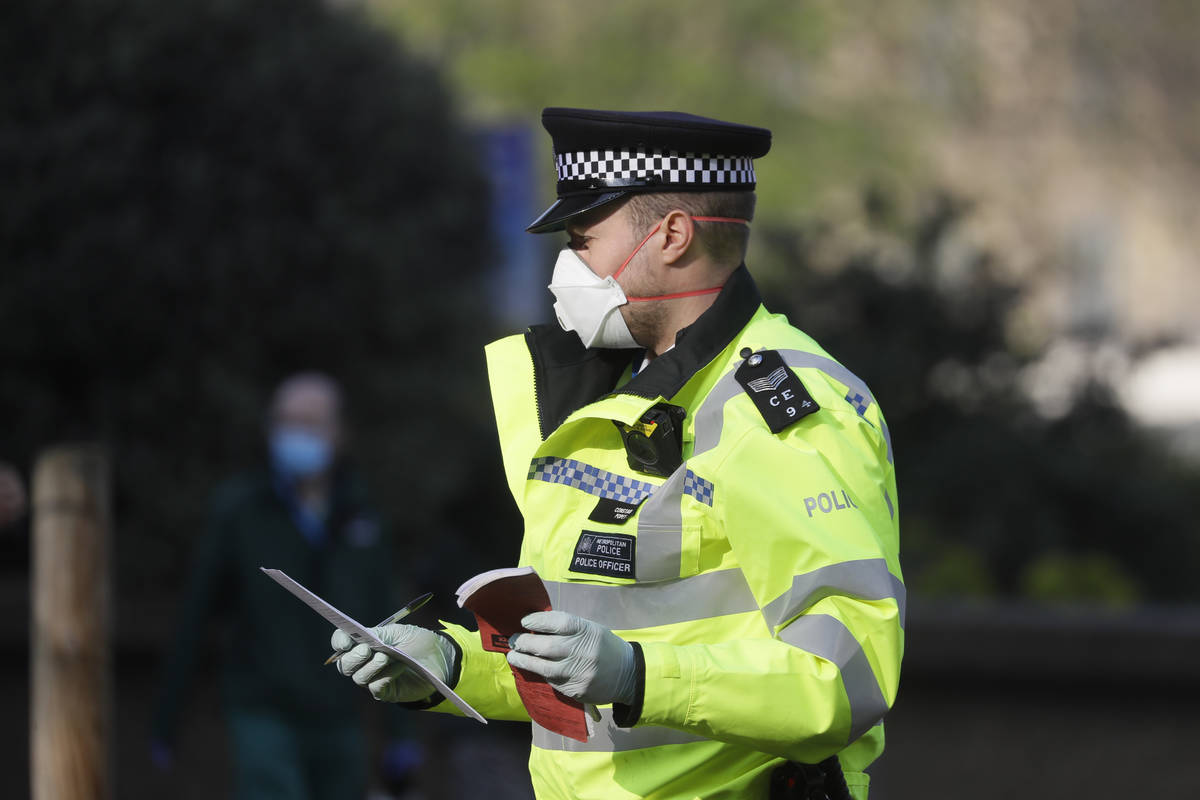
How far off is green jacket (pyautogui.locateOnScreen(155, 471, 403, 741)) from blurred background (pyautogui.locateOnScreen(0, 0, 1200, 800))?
2.72ft

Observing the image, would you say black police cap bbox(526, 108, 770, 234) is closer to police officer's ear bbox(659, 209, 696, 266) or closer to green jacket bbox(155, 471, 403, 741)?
police officer's ear bbox(659, 209, 696, 266)

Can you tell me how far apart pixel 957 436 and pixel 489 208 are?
3.03 meters

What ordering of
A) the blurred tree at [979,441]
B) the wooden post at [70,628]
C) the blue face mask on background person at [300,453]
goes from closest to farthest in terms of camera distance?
1. the wooden post at [70,628]
2. the blue face mask on background person at [300,453]
3. the blurred tree at [979,441]

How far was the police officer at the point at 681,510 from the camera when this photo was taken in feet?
7.74

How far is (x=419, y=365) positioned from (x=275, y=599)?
9.28 feet

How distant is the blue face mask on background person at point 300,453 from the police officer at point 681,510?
3.24 metres

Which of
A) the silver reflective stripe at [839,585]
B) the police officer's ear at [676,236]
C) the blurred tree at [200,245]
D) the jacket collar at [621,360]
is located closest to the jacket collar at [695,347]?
the jacket collar at [621,360]

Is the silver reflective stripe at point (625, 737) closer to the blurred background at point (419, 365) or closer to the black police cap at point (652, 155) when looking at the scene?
the black police cap at point (652, 155)

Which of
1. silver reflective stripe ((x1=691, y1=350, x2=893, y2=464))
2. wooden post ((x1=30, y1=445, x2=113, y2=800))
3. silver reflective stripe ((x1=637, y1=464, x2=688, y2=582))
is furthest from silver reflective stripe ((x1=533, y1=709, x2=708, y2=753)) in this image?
wooden post ((x1=30, y1=445, x2=113, y2=800))

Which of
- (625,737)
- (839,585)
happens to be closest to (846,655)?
(839,585)

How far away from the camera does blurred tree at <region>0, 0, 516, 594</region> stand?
7578mm

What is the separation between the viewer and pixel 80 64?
759cm

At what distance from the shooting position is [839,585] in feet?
7.80

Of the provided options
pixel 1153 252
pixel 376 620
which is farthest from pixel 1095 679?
pixel 1153 252
